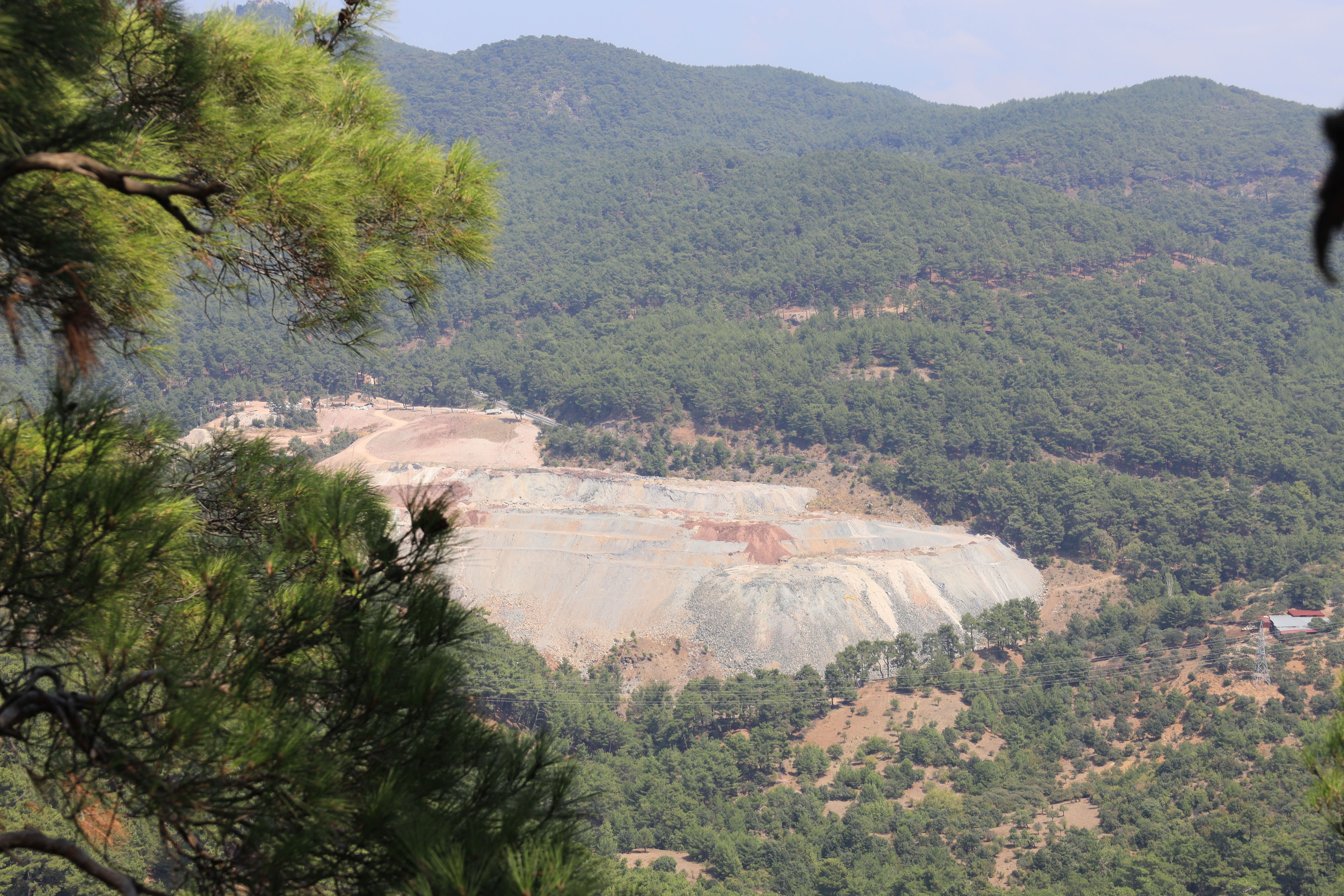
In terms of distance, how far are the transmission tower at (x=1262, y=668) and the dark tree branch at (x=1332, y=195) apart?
3696 cm

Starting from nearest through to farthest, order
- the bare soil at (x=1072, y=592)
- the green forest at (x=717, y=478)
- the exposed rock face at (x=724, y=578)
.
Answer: the green forest at (x=717, y=478), the exposed rock face at (x=724, y=578), the bare soil at (x=1072, y=592)

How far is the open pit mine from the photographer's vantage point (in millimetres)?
36719

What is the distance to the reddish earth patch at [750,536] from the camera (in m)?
40.6

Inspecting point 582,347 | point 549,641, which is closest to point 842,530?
point 549,641

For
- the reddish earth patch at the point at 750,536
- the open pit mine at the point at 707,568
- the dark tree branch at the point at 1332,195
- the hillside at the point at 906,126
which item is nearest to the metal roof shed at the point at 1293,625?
the open pit mine at the point at 707,568

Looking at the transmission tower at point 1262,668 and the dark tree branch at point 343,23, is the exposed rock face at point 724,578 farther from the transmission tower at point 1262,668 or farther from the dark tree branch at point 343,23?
the dark tree branch at point 343,23

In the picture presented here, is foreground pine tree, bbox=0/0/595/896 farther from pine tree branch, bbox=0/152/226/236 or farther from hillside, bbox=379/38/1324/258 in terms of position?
hillside, bbox=379/38/1324/258

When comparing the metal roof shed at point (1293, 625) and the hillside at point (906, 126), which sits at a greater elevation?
the hillside at point (906, 126)

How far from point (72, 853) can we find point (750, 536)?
39.3 metres

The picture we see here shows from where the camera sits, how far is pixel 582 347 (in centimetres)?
7788

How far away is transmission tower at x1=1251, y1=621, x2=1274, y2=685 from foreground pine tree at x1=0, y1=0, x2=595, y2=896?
35.8 meters

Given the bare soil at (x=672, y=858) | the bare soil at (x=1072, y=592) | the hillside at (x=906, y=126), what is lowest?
the bare soil at (x=672, y=858)

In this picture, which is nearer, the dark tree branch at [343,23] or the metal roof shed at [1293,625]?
the dark tree branch at [343,23]

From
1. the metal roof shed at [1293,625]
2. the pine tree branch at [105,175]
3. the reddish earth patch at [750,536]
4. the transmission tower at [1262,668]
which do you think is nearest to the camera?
the pine tree branch at [105,175]
